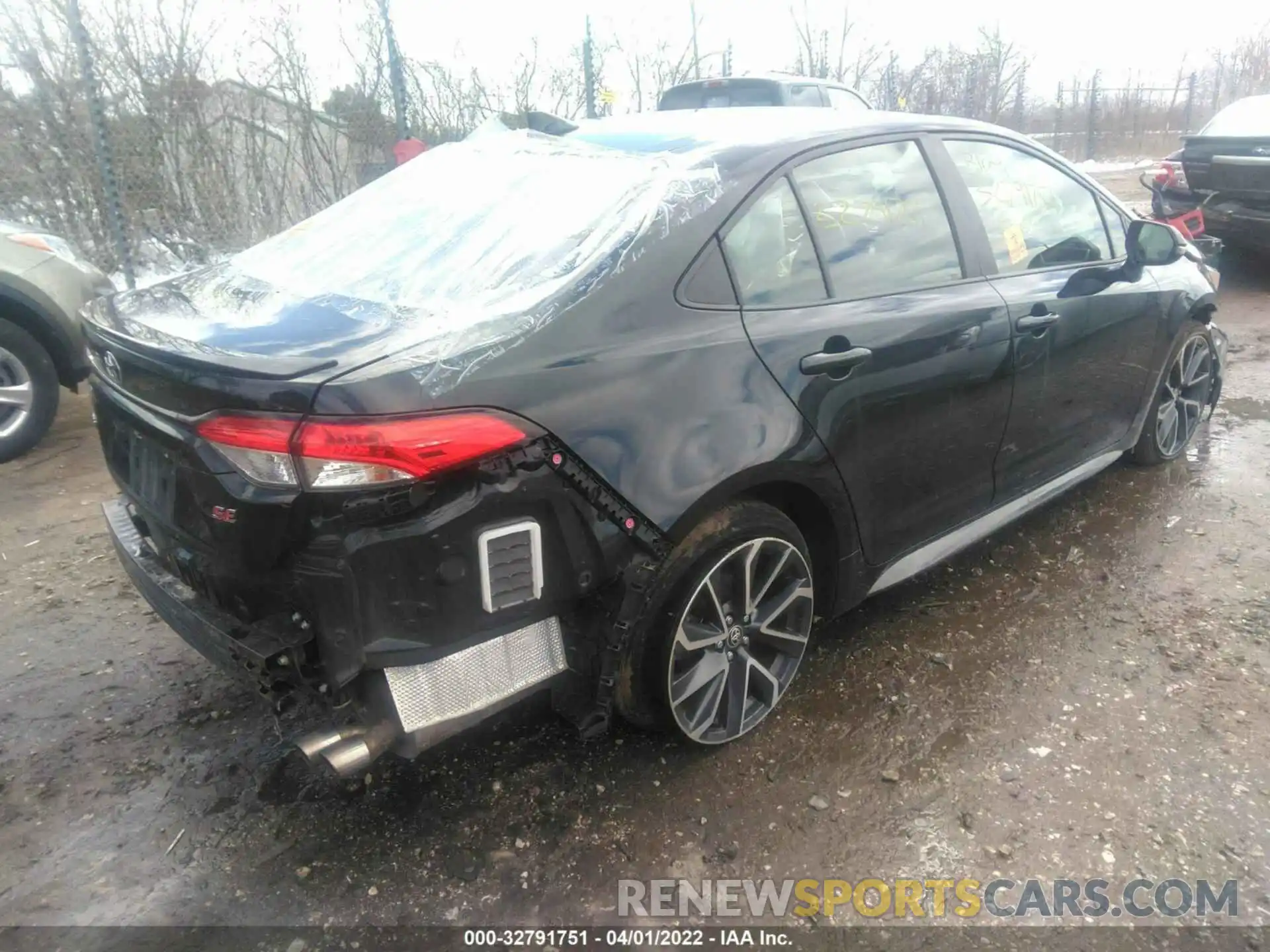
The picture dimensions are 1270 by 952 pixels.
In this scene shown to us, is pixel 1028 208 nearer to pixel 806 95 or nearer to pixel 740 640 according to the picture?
pixel 740 640

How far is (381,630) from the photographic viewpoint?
1865 millimetres

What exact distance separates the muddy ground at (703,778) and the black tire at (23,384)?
173 cm

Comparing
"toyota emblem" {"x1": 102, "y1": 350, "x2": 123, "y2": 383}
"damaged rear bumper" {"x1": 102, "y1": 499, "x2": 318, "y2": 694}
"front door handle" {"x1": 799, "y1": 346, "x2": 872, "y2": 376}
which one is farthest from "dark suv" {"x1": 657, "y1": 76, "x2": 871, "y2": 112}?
"damaged rear bumper" {"x1": 102, "y1": 499, "x2": 318, "y2": 694}

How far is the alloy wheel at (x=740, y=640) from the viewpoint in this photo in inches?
93.7

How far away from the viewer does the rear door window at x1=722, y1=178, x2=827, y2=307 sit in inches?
92.7

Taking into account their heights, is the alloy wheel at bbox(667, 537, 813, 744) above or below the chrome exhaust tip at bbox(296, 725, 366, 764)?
below

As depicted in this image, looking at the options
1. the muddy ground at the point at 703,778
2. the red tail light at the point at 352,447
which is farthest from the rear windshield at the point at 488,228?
the muddy ground at the point at 703,778

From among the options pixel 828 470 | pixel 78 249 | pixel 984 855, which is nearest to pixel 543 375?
pixel 828 470

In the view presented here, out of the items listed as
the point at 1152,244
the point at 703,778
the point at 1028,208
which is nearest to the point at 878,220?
the point at 1028,208

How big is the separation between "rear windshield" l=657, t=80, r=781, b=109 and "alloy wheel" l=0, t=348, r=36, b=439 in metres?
6.37

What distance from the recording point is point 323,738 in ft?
6.33

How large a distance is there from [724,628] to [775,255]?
103cm
